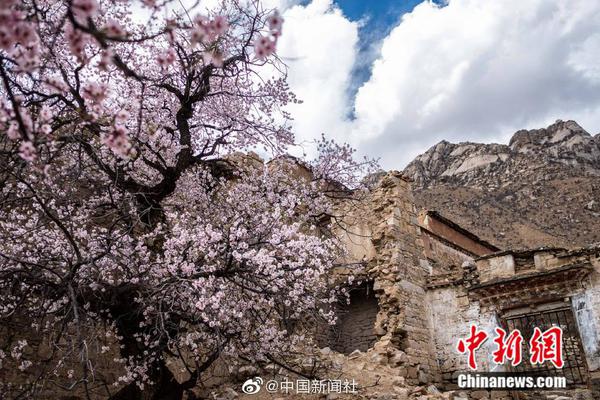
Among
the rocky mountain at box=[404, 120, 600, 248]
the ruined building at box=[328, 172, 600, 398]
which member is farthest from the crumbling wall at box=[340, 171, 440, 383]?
the rocky mountain at box=[404, 120, 600, 248]

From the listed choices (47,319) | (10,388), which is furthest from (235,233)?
(10,388)

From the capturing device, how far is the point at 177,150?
7121mm

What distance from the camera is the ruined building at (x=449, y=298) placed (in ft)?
31.0

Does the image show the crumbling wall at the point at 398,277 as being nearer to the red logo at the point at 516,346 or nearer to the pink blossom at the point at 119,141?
the red logo at the point at 516,346

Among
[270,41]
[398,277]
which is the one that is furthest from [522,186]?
[270,41]

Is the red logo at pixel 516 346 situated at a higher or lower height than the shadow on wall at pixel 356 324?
lower

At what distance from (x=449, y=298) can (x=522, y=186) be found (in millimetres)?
27060

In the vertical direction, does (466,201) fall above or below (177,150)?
above

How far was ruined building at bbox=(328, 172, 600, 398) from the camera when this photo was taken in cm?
945

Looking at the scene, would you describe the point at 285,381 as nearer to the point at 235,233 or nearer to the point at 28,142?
the point at 235,233

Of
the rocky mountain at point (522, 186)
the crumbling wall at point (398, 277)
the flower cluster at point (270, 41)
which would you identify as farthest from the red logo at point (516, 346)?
the rocky mountain at point (522, 186)

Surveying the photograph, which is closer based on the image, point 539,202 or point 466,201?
point 539,202

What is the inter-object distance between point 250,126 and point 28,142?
5742 mm

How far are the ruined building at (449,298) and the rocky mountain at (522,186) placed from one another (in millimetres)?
17432
